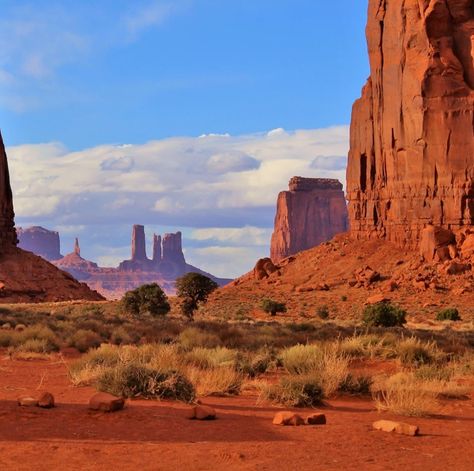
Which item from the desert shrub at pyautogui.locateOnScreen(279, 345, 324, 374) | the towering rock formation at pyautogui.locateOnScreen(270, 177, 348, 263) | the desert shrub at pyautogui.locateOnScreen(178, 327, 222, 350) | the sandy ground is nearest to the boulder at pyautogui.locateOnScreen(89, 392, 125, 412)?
the sandy ground

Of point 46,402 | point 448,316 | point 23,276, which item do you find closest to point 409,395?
point 46,402

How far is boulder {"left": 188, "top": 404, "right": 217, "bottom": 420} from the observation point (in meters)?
10.3

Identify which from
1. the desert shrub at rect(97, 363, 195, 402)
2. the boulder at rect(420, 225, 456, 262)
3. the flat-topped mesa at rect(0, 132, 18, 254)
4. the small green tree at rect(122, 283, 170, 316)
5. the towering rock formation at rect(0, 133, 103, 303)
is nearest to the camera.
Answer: the desert shrub at rect(97, 363, 195, 402)

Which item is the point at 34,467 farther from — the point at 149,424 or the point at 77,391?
the point at 77,391

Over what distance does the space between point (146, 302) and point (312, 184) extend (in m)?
97.5

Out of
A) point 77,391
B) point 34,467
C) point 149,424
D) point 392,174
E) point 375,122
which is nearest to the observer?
point 34,467

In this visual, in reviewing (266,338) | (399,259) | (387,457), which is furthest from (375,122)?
(387,457)

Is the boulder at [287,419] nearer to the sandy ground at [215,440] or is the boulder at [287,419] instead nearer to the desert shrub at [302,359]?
the sandy ground at [215,440]

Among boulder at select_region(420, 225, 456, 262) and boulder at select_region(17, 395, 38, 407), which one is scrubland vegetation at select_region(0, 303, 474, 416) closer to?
boulder at select_region(17, 395, 38, 407)

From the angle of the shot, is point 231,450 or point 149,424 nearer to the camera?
point 231,450

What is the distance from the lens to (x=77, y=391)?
12.7 meters

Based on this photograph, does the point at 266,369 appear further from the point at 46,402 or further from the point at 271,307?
the point at 271,307

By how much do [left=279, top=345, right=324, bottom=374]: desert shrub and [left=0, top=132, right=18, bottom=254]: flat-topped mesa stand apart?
204ft

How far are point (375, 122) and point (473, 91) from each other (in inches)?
476
